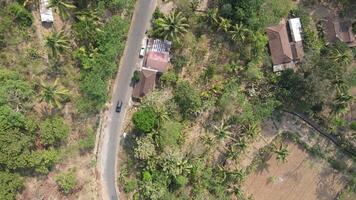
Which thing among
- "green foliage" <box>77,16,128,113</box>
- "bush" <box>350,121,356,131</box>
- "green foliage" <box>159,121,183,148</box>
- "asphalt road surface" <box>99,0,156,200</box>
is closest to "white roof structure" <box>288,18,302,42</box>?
"bush" <box>350,121,356,131</box>

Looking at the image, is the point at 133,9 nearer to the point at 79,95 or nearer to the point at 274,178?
the point at 79,95

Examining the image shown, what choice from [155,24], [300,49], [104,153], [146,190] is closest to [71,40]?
[155,24]

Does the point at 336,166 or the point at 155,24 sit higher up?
the point at 155,24

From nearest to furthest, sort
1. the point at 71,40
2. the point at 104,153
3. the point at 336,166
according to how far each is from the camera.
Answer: the point at 71,40, the point at 104,153, the point at 336,166

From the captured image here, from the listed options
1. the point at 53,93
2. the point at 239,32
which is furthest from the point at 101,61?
the point at 239,32

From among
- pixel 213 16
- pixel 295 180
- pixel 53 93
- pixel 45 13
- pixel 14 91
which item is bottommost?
pixel 295 180

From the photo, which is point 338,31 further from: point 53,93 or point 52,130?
point 52,130

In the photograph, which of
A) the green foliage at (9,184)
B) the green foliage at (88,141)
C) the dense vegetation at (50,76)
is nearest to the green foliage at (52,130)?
the dense vegetation at (50,76)

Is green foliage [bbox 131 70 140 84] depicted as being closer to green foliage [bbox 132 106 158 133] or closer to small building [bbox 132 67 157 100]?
small building [bbox 132 67 157 100]
